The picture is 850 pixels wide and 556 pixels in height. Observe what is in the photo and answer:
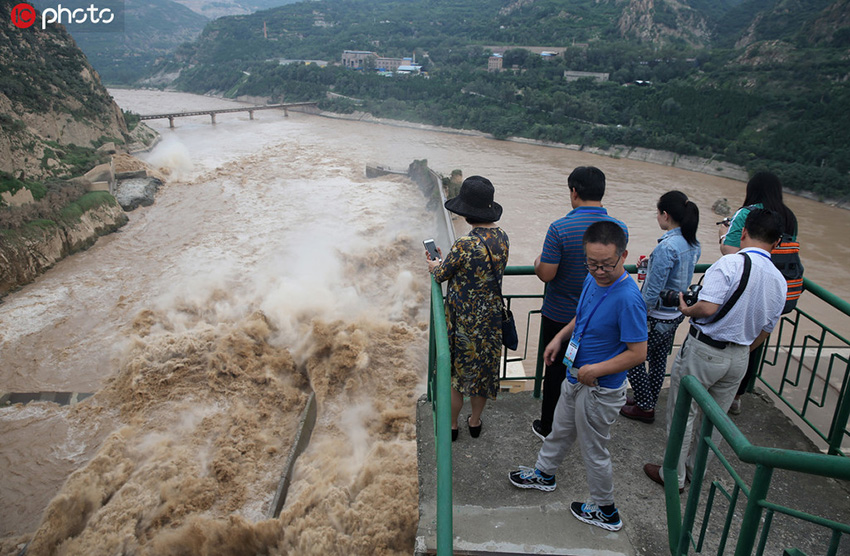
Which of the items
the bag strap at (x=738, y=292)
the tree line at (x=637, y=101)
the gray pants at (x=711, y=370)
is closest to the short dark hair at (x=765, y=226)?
the bag strap at (x=738, y=292)

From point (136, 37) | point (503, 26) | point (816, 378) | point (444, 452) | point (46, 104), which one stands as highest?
point (503, 26)

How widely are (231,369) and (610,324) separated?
8755 mm

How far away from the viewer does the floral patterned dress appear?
126 inches

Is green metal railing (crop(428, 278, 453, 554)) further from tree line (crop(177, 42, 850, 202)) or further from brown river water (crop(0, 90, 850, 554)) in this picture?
tree line (crop(177, 42, 850, 202))

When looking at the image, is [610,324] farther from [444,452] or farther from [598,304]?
[444,452]

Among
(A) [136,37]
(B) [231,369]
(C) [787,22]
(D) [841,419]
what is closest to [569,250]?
(D) [841,419]

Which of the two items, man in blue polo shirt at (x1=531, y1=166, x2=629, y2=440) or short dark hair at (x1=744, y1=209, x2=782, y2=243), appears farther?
man in blue polo shirt at (x1=531, y1=166, x2=629, y2=440)

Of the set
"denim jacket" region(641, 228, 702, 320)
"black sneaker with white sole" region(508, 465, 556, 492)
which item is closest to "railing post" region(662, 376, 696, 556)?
"black sneaker with white sole" region(508, 465, 556, 492)

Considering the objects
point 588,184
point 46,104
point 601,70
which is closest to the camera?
point 588,184

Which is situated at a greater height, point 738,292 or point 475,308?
point 738,292

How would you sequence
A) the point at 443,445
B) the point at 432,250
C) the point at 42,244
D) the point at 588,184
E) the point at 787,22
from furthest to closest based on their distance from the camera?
the point at 787,22
the point at 42,244
the point at 432,250
the point at 588,184
the point at 443,445

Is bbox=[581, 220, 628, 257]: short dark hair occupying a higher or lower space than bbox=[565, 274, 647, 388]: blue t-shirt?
higher

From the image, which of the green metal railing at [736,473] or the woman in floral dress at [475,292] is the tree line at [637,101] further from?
the green metal railing at [736,473]

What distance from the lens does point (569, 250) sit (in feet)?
10.9
